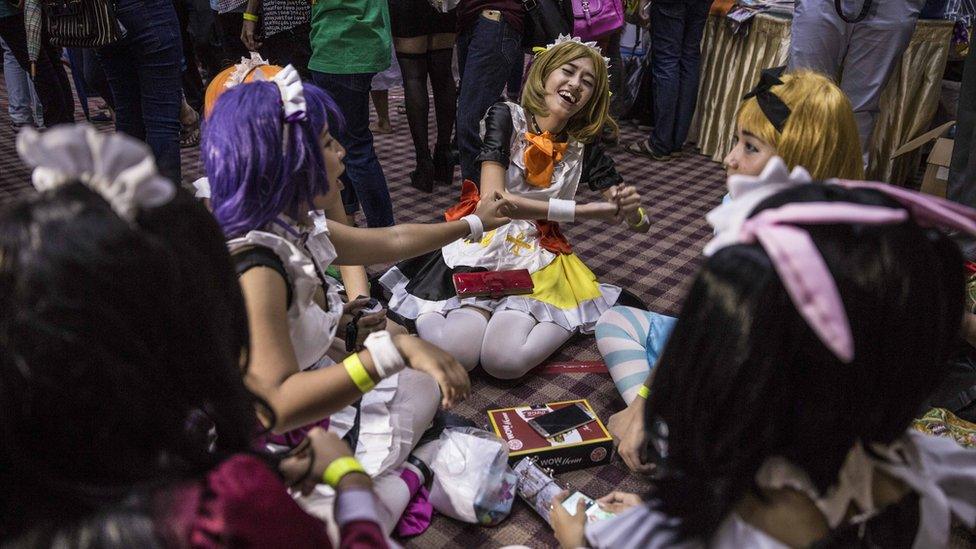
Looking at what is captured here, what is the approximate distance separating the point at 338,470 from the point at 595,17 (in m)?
2.84

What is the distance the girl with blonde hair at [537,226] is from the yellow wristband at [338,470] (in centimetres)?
108

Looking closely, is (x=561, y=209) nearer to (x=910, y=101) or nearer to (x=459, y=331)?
(x=459, y=331)

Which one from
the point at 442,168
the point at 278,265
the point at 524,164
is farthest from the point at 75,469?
the point at 442,168

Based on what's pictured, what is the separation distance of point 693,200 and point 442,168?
1350mm

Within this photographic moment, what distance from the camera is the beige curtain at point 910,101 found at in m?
3.25

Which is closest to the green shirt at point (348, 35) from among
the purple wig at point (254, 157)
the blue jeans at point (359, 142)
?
the blue jeans at point (359, 142)

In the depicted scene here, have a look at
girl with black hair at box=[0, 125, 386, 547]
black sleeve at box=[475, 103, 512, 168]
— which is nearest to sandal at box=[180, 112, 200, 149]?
black sleeve at box=[475, 103, 512, 168]

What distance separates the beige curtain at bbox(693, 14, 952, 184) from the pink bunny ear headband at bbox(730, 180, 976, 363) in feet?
10.3

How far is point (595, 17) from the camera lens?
327 cm

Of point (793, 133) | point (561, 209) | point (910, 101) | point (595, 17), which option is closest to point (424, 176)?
point (595, 17)

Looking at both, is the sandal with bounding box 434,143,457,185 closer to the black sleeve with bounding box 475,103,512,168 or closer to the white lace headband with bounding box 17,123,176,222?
the black sleeve with bounding box 475,103,512,168

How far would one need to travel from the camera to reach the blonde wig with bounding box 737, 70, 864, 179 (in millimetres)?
1573

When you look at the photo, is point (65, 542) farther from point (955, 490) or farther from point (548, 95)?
point (548, 95)

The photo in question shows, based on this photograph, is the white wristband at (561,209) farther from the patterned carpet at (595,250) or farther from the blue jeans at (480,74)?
the blue jeans at (480,74)
